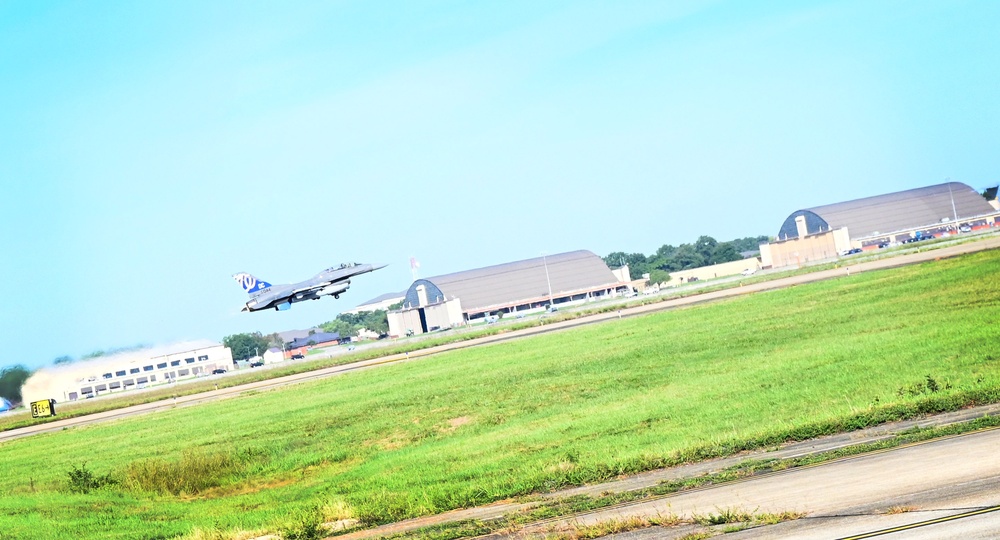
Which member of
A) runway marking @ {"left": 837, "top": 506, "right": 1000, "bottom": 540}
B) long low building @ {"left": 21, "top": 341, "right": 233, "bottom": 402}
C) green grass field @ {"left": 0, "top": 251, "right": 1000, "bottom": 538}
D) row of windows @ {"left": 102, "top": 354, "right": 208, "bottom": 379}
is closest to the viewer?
runway marking @ {"left": 837, "top": 506, "right": 1000, "bottom": 540}

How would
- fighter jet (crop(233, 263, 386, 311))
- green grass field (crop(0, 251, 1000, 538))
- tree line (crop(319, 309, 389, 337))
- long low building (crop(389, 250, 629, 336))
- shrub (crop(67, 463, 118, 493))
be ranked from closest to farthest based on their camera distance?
green grass field (crop(0, 251, 1000, 538))
shrub (crop(67, 463, 118, 493))
fighter jet (crop(233, 263, 386, 311))
long low building (crop(389, 250, 629, 336))
tree line (crop(319, 309, 389, 337))

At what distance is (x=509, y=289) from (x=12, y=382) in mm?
81172

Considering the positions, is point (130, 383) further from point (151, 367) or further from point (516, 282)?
point (516, 282)

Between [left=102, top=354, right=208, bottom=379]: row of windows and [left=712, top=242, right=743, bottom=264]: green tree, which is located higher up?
[left=712, top=242, right=743, bottom=264]: green tree

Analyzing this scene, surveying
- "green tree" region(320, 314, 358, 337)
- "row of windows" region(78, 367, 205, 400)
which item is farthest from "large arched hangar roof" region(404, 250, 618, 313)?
"row of windows" region(78, 367, 205, 400)

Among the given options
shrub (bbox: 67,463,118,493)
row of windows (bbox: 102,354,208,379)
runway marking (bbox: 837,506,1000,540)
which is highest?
row of windows (bbox: 102,354,208,379)

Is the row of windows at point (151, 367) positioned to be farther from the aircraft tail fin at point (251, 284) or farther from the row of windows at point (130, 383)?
the aircraft tail fin at point (251, 284)

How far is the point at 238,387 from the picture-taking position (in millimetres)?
78812

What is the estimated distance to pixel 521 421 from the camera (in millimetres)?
35000

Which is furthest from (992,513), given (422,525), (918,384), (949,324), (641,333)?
(641,333)

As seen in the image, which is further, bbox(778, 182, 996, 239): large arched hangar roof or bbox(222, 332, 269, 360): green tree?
bbox(778, 182, 996, 239): large arched hangar roof

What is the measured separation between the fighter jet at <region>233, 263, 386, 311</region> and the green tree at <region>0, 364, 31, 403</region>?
30222mm

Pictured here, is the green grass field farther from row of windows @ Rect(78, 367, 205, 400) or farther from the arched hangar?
the arched hangar

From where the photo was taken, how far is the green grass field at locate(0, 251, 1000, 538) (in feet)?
79.0
